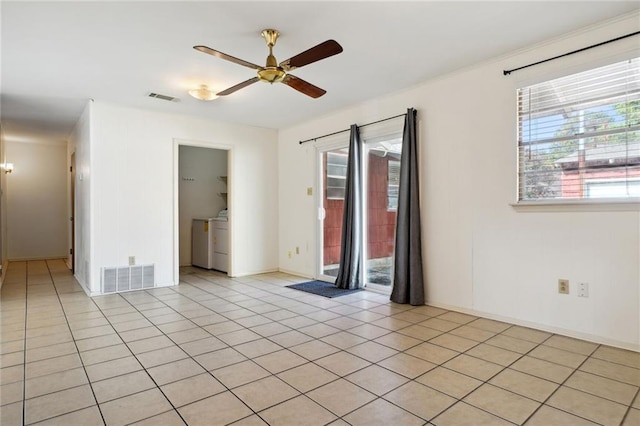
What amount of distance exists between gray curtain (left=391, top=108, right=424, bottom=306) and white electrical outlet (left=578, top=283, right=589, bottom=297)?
1.40 m

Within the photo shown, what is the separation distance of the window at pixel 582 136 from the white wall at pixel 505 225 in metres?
0.10

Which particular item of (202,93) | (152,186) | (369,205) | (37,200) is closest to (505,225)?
(369,205)

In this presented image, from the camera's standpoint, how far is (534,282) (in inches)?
121

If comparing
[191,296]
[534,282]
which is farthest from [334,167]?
[534,282]

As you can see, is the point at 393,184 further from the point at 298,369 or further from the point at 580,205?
the point at 298,369

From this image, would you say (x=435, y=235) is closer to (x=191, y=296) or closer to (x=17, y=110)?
(x=191, y=296)

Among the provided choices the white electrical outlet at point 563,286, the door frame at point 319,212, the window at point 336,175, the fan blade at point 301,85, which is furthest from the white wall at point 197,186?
the white electrical outlet at point 563,286

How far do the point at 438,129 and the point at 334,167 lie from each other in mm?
1852

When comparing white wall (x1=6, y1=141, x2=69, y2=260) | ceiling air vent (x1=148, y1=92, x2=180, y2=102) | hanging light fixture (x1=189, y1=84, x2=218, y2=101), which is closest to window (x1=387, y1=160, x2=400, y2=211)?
hanging light fixture (x1=189, y1=84, x2=218, y2=101)

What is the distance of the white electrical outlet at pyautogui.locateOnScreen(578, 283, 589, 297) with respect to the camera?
109 inches

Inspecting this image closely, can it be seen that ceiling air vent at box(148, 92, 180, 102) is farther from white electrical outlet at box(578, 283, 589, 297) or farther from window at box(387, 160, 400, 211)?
white electrical outlet at box(578, 283, 589, 297)

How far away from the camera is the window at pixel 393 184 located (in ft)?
14.3

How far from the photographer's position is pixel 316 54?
2.50 meters

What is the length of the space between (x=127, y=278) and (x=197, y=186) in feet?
8.80
